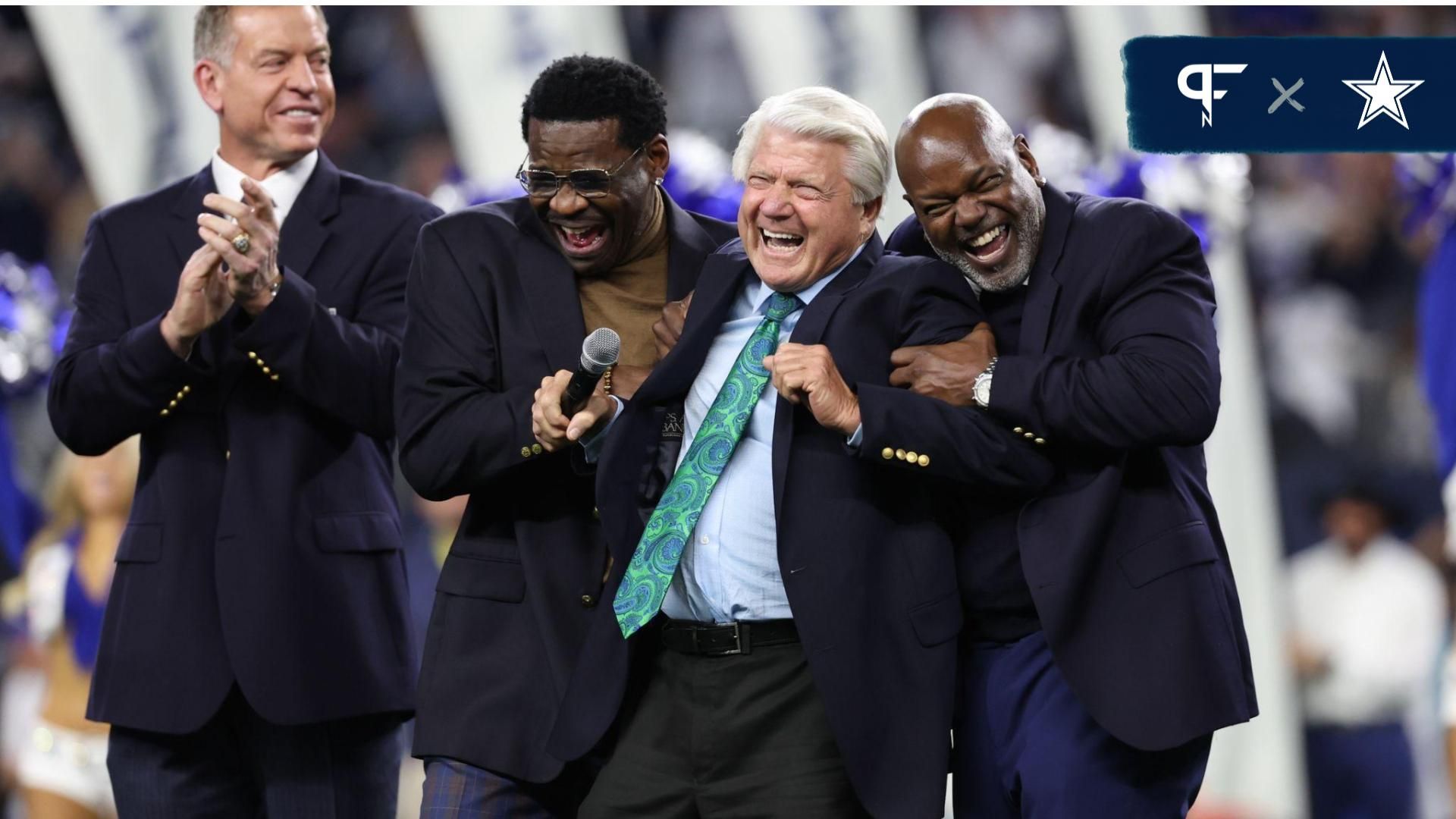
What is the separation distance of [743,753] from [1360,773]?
2705 millimetres

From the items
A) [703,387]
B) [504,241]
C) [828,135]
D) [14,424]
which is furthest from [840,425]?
[14,424]

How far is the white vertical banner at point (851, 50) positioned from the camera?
4.76 m

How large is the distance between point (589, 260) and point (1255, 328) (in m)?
2.49

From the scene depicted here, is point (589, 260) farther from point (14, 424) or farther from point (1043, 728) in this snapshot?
point (14, 424)

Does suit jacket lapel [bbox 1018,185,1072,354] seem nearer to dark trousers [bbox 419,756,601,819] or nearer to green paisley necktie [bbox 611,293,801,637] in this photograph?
green paisley necktie [bbox 611,293,801,637]

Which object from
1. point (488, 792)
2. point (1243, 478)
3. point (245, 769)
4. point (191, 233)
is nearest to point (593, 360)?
point (488, 792)

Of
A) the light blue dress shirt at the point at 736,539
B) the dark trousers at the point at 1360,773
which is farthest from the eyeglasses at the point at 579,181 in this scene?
the dark trousers at the point at 1360,773

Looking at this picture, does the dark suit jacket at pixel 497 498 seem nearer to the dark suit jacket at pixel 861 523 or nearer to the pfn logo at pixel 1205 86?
the dark suit jacket at pixel 861 523

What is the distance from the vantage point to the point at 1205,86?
4.18m

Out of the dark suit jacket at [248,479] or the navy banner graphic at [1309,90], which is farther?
the navy banner graphic at [1309,90]

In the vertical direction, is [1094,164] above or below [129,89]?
below

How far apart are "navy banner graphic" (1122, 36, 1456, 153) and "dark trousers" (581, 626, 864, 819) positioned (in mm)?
2045

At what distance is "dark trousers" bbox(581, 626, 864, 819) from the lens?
8.57 feet

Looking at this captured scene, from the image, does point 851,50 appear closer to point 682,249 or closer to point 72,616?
point 682,249
